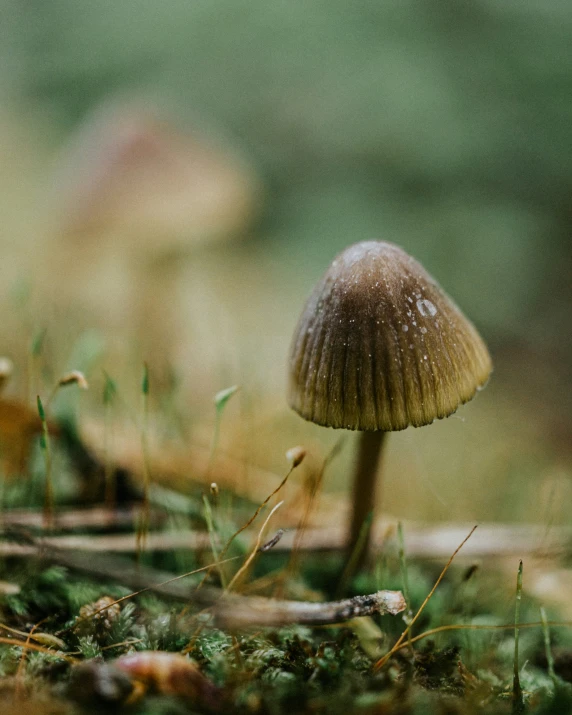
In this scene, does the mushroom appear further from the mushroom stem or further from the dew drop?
the mushroom stem

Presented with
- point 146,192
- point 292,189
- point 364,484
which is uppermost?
point 292,189

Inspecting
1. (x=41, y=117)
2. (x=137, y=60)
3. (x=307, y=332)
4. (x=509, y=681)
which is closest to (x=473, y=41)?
(x=137, y=60)

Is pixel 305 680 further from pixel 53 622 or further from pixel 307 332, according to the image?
pixel 307 332

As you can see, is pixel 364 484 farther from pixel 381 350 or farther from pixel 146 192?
pixel 146 192

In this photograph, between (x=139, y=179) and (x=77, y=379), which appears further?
(x=139, y=179)

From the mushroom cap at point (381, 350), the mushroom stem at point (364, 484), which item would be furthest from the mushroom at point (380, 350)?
the mushroom stem at point (364, 484)


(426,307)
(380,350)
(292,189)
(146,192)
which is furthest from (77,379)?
(292,189)
